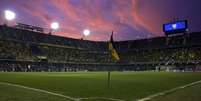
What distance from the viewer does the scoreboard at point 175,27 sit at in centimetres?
8394

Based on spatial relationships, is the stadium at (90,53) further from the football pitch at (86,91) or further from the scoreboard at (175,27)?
the football pitch at (86,91)

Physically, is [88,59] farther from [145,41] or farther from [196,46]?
[196,46]

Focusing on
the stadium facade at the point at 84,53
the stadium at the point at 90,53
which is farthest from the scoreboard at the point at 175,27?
the stadium facade at the point at 84,53

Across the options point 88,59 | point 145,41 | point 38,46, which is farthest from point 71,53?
point 145,41

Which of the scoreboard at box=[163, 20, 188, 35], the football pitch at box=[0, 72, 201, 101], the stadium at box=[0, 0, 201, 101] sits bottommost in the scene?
the football pitch at box=[0, 72, 201, 101]

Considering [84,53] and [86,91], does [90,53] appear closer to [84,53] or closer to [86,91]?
[84,53]

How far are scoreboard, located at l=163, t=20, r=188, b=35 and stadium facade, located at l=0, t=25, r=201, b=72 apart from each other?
435cm

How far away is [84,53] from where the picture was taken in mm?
94938

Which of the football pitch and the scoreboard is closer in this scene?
the football pitch

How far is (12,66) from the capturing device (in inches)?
2623

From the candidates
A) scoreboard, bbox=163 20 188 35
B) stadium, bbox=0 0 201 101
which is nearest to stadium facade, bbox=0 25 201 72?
stadium, bbox=0 0 201 101

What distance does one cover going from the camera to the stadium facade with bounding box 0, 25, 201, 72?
7123 cm

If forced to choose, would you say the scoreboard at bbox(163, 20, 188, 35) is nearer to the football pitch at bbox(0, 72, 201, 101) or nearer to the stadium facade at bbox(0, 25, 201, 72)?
the stadium facade at bbox(0, 25, 201, 72)

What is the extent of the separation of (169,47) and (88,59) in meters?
30.7
